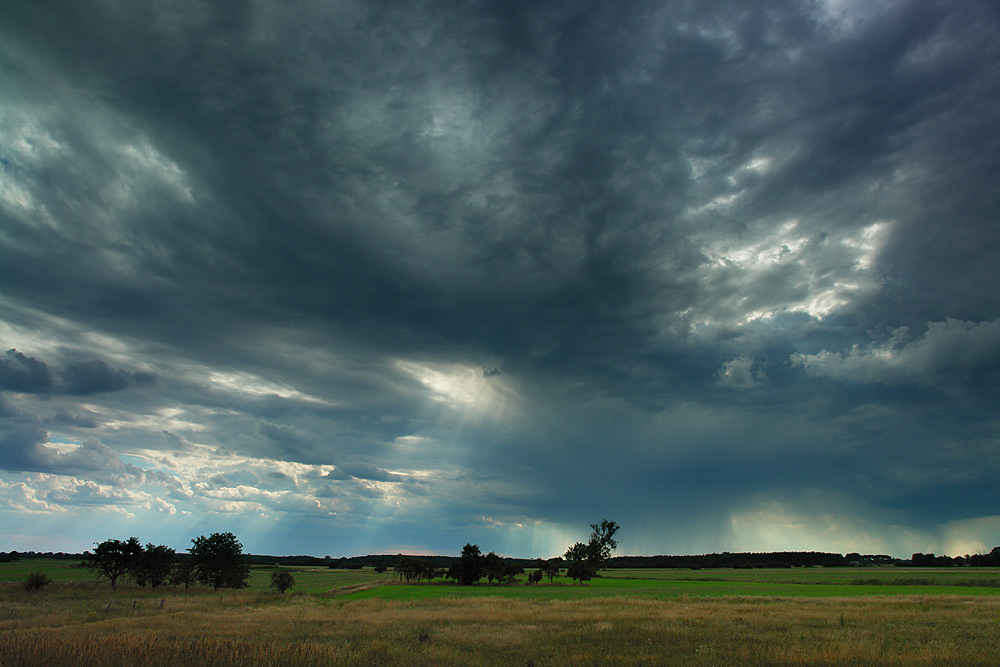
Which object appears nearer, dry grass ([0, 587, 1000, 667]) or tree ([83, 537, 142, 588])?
dry grass ([0, 587, 1000, 667])

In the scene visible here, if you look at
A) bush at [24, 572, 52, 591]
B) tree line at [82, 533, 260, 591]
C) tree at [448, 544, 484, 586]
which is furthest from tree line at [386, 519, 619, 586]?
bush at [24, 572, 52, 591]

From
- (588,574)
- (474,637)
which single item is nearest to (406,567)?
(588,574)

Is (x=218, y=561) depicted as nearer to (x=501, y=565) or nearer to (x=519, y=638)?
(x=501, y=565)

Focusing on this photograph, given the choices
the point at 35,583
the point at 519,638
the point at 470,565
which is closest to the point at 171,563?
the point at 35,583

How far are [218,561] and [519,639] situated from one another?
275ft

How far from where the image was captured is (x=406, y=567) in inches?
5212

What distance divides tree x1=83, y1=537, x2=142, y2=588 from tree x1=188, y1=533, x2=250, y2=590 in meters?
8.91

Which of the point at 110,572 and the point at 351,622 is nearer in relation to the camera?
the point at 351,622

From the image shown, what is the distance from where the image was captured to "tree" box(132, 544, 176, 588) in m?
80.5

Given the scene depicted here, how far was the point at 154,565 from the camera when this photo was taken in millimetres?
82000

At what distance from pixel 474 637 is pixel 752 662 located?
1341 cm

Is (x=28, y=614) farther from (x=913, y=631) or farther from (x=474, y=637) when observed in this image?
(x=913, y=631)

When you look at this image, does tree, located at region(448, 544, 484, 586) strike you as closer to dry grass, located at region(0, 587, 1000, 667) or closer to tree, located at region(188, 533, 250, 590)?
tree, located at region(188, 533, 250, 590)

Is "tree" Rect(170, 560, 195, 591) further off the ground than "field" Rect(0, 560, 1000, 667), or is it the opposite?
"field" Rect(0, 560, 1000, 667)
